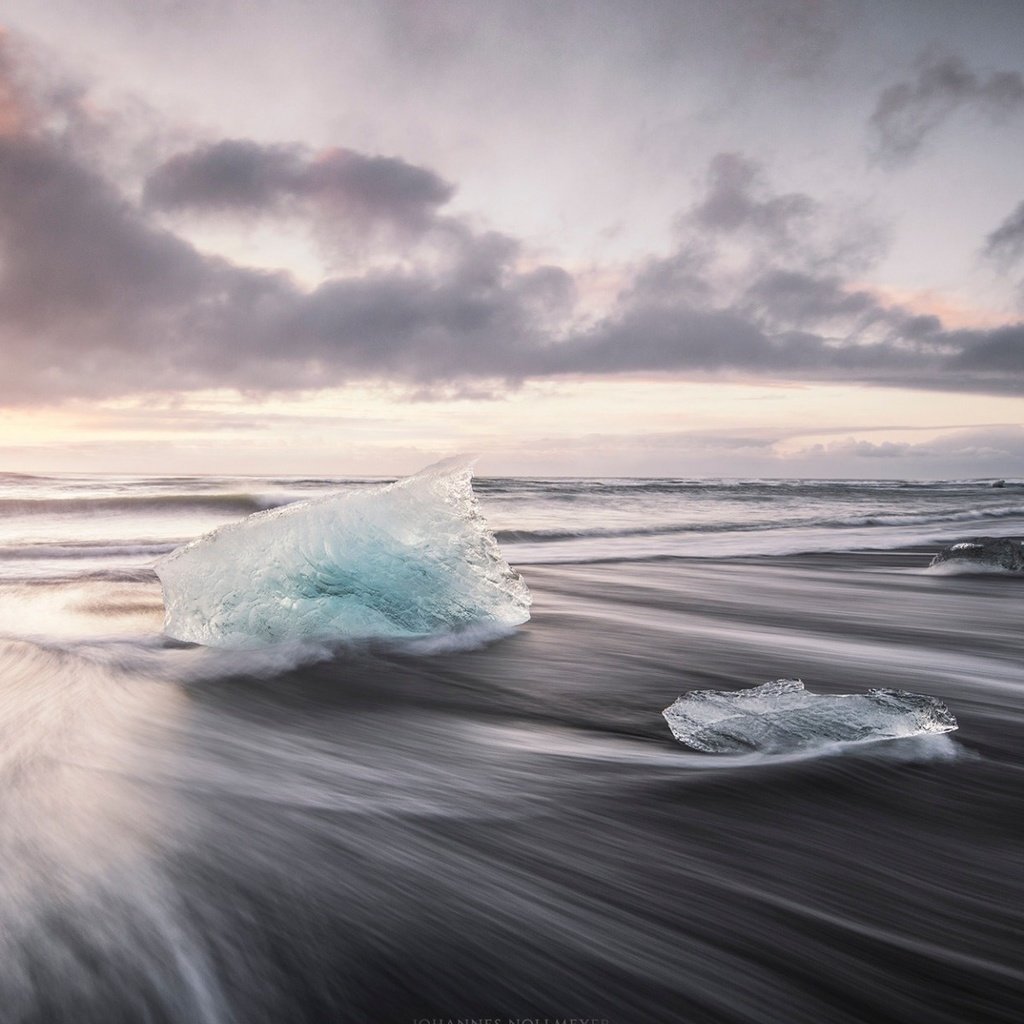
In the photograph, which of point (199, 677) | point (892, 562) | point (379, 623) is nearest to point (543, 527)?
point (892, 562)

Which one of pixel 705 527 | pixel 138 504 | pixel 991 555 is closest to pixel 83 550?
pixel 138 504

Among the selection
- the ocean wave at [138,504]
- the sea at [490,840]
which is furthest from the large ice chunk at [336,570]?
the ocean wave at [138,504]

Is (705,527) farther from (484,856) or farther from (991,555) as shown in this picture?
(484,856)

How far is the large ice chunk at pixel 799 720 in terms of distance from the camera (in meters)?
1.91

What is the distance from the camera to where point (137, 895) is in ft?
4.26

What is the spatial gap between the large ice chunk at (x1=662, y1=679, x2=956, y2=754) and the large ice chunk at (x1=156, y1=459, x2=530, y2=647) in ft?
4.98

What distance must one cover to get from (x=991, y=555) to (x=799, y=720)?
5165 millimetres

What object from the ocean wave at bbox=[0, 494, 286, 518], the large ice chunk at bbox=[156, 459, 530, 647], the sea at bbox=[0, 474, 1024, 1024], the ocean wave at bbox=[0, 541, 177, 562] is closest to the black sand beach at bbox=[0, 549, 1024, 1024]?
the sea at bbox=[0, 474, 1024, 1024]

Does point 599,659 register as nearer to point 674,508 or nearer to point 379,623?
point 379,623

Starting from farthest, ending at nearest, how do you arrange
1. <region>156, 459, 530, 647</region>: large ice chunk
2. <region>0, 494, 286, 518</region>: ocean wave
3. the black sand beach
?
<region>0, 494, 286, 518</region>: ocean wave, <region>156, 459, 530, 647</region>: large ice chunk, the black sand beach

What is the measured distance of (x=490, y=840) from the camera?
1510mm

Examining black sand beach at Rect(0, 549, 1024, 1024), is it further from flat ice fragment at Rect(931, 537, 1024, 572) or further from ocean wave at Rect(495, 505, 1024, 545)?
ocean wave at Rect(495, 505, 1024, 545)

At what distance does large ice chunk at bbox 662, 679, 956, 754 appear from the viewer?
6.25ft

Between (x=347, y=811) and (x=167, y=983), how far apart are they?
1.83 feet
